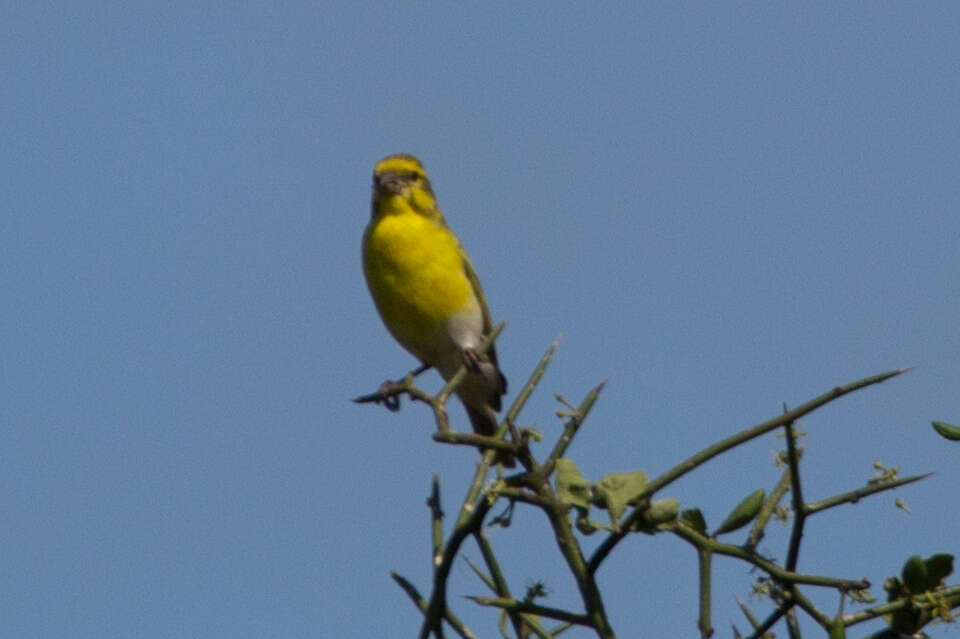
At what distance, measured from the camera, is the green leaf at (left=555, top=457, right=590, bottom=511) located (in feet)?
5.49

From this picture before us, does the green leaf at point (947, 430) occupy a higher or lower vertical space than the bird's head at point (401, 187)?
lower

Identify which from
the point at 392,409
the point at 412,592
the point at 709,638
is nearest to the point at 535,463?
the point at 412,592

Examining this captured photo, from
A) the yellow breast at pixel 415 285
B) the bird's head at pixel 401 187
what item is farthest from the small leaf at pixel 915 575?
the bird's head at pixel 401 187

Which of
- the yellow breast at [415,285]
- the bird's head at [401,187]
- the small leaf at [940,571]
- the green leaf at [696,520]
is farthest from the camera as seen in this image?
the bird's head at [401,187]

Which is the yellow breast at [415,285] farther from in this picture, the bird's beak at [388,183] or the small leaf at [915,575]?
the small leaf at [915,575]

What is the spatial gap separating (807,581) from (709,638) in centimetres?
20

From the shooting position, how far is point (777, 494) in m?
1.96

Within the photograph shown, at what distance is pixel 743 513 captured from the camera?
1.73 metres

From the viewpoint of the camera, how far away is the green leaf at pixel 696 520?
173 cm

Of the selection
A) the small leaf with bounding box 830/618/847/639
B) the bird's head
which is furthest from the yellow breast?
the small leaf with bounding box 830/618/847/639

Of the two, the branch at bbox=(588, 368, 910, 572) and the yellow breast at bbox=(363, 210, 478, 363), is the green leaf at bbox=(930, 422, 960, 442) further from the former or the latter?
the yellow breast at bbox=(363, 210, 478, 363)

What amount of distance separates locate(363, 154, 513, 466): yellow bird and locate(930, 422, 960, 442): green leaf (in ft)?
16.9

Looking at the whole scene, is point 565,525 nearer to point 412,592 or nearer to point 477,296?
point 412,592

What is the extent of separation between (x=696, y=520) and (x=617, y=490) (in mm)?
139
